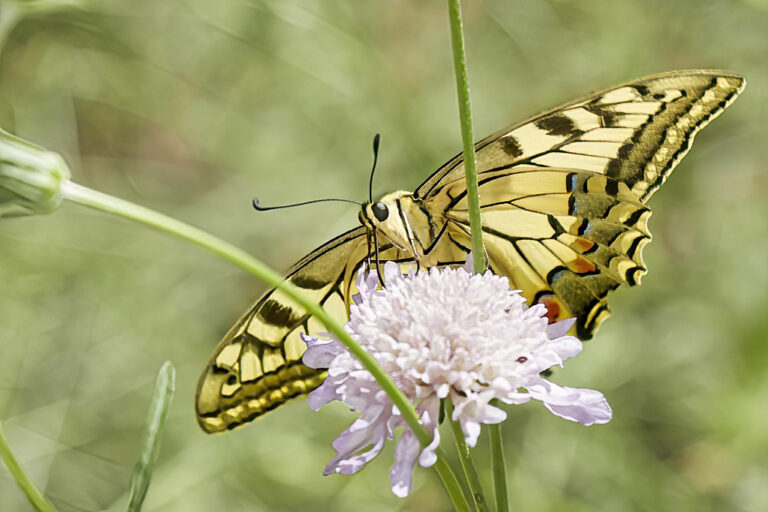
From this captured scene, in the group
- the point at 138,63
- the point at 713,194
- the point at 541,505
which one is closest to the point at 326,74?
the point at 138,63

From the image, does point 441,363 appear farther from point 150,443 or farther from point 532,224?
point 532,224

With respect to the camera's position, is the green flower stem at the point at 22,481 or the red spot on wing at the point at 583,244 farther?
the red spot on wing at the point at 583,244

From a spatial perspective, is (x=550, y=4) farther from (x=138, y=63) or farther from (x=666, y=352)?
(x=138, y=63)

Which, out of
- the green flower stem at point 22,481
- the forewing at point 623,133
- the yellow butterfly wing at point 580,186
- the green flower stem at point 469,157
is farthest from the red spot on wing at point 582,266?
the green flower stem at point 22,481

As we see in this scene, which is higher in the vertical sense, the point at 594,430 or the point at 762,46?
the point at 762,46

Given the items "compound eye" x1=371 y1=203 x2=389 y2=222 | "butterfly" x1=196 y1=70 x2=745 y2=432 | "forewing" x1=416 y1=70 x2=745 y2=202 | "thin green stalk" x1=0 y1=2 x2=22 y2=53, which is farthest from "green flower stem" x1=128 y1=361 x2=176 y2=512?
"thin green stalk" x1=0 y1=2 x2=22 y2=53

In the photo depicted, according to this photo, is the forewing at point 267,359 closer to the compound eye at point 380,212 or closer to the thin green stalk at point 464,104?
the compound eye at point 380,212

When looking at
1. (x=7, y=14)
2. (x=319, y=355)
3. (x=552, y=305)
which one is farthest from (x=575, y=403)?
(x=7, y=14)

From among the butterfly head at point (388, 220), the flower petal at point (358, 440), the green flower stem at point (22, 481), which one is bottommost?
the flower petal at point (358, 440)
